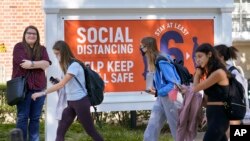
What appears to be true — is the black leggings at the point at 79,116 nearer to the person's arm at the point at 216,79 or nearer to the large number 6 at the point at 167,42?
the person's arm at the point at 216,79

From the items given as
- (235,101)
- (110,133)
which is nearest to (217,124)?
(235,101)

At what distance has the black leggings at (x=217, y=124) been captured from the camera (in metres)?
6.80

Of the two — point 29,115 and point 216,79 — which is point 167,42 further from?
point 216,79

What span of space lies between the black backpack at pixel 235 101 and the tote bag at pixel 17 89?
3153 mm

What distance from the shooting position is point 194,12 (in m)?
9.93

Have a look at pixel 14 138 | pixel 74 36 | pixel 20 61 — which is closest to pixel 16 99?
pixel 20 61

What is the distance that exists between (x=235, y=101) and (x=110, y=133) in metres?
4.57

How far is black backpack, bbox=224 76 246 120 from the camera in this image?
6.80 m

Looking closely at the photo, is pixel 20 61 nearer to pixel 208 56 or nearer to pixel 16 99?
pixel 16 99

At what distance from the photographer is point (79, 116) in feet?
26.4

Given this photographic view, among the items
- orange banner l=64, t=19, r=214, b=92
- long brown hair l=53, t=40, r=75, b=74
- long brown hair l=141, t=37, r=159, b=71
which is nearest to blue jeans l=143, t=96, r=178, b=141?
long brown hair l=141, t=37, r=159, b=71

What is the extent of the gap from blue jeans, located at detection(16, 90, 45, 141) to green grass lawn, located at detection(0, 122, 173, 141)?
4.63 ft

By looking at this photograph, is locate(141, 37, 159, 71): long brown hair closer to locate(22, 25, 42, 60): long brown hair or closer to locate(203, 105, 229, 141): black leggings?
locate(203, 105, 229, 141): black leggings

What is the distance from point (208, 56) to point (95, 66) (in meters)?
2.95
